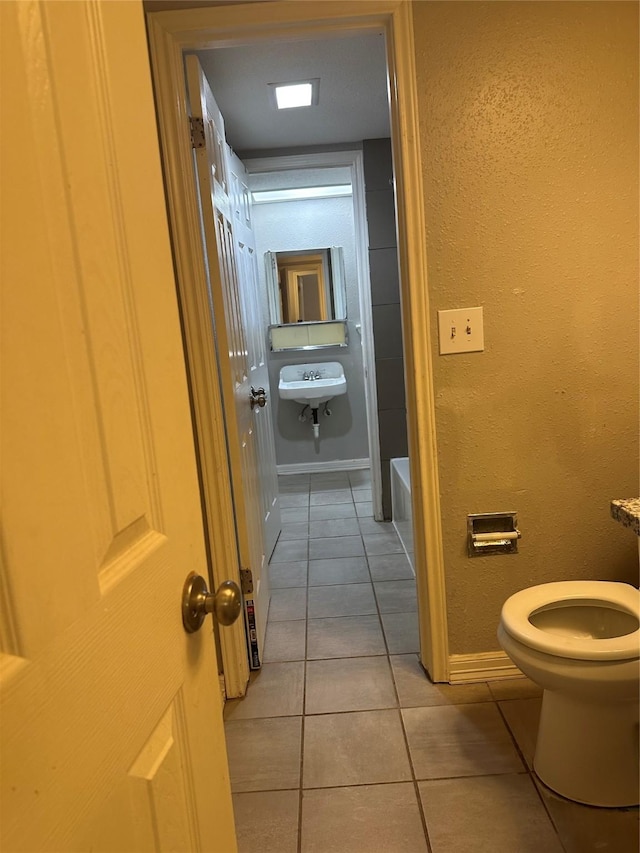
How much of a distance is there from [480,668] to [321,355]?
3.16 metres

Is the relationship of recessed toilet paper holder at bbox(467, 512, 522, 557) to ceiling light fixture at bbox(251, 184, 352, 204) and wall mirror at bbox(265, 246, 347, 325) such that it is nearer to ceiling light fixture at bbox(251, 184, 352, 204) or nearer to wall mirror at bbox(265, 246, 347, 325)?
wall mirror at bbox(265, 246, 347, 325)

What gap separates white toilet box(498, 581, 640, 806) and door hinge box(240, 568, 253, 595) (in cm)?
90

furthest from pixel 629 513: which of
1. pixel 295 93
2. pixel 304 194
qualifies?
pixel 304 194

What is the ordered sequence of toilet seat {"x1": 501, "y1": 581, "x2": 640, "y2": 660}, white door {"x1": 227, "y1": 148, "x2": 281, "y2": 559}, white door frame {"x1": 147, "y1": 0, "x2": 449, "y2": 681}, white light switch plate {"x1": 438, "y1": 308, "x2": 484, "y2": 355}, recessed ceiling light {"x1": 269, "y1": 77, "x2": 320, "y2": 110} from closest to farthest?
toilet seat {"x1": 501, "y1": 581, "x2": 640, "y2": 660} < white door frame {"x1": 147, "y1": 0, "x2": 449, "y2": 681} < white light switch plate {"x1": 438, "y1": 308, "x2": 484, "y2": 355} < recessed ceiling light {"x1": 269, "y1": 77, "x2": 320, "y2": 110} < white door {"x1": 227, "y1": 148, "x2": 281, "y2": 559}

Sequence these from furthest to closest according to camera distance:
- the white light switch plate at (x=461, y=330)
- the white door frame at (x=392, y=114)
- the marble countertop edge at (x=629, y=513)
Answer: the white light switch plate at (x=461, y=330) → the white door frame at (x=392, y=114) → the marble countertop edge at (x=629, y=513)

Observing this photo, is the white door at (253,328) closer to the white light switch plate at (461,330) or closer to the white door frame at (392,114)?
the white door frame at (392,114)

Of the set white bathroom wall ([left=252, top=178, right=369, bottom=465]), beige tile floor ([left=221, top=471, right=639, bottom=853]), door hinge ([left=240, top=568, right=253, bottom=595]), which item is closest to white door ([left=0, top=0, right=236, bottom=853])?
beige tile floor ([left=221, top=471, right=639, bottom=853])

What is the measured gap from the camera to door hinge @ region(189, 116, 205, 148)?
179 cm

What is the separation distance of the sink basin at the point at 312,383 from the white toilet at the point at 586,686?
2893mm

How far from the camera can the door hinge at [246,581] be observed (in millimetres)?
2041

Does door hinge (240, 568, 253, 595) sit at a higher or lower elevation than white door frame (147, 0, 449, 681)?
lower

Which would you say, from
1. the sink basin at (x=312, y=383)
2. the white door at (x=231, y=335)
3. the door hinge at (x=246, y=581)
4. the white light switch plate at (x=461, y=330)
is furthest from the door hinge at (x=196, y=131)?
the sink basin at (x=312, y=383)

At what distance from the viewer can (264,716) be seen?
190 centimetres

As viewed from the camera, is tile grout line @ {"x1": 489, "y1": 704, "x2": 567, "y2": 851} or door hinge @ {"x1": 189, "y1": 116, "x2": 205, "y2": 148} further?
door hinge @ {"x1": 189, "y1": 116, "x2": 205, "y2": 148}
